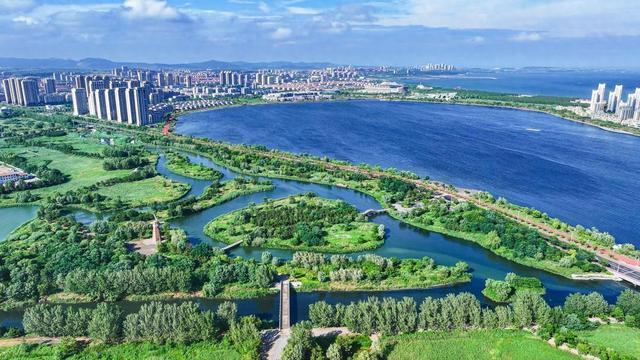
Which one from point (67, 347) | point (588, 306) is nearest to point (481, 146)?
point (588, 306)

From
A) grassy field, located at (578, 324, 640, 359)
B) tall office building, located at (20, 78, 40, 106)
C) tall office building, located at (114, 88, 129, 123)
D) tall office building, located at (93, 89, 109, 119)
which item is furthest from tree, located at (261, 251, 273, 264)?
tall office building, located at (20, 78, 40, 106)

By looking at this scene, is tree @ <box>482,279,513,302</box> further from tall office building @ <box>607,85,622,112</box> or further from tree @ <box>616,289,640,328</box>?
tall office building @ <box>607,85,622,112</box>

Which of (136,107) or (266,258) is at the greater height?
(136,107)

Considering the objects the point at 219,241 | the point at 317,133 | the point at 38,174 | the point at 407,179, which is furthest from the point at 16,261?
the point at 317,133

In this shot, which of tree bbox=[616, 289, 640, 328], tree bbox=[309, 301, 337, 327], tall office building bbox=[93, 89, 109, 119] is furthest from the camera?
tall office building bbox=[93, 89, 109, 119]

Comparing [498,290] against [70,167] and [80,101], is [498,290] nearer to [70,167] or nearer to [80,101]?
[70,167]

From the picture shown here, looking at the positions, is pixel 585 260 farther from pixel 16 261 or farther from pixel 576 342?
pixel 16 261
